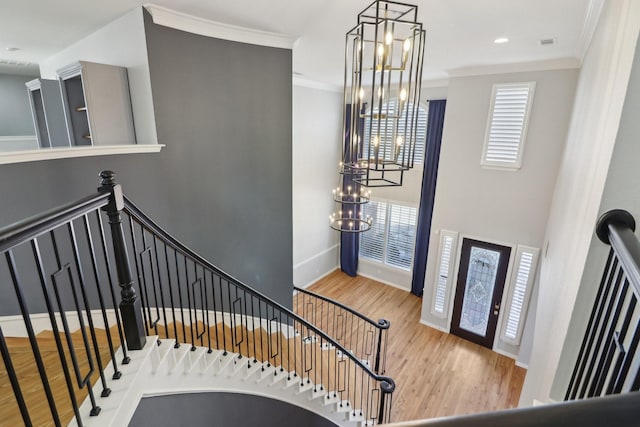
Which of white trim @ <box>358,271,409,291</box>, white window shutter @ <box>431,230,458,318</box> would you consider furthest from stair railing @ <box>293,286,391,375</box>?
white trim @ <box>358,271,409,291</box>

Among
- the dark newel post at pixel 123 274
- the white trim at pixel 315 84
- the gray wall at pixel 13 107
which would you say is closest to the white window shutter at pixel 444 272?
the white trim at pixel 315 84

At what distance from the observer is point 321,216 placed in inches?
324

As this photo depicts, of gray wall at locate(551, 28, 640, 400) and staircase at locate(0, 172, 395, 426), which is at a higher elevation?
gray wall at locate(551, 28, 640, 400)

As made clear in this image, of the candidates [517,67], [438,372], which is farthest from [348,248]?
[517,67]

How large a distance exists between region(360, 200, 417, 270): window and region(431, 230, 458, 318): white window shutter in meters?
1.54

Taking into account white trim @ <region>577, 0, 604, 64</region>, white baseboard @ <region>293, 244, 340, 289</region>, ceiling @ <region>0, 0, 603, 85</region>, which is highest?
ceiling @ <region>0, 0, 603, 85</region>

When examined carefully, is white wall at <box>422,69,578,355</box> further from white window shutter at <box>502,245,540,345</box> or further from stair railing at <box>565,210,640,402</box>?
stair railing at <box>565,210,640,402</box>

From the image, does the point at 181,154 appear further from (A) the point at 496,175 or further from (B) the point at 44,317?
(A) the point at 496,175

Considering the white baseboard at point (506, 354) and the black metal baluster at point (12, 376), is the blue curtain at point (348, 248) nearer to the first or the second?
the white baseboard at point (506, 354)

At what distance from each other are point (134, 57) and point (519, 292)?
21.8 feet

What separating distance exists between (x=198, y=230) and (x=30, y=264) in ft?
4.84

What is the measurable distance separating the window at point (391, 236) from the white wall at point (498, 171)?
157 cm

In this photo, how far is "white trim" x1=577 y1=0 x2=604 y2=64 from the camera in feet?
8.04

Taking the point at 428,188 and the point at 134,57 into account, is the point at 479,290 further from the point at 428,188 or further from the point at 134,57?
the point at 134,57
